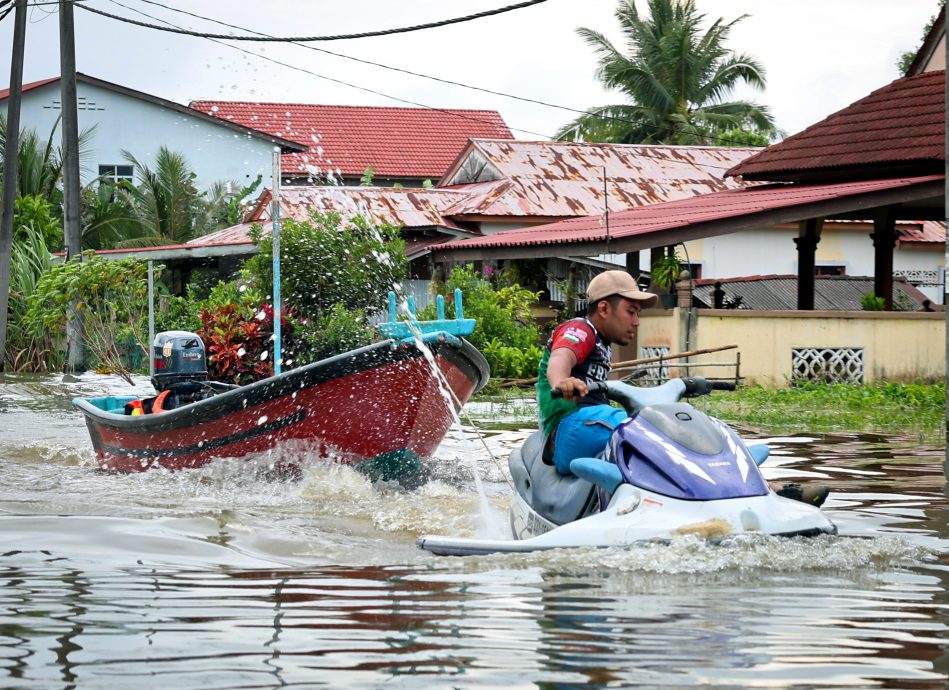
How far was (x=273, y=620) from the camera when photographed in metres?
4.80

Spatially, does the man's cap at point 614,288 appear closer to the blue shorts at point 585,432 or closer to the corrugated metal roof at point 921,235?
the blue shorts at point 585,432

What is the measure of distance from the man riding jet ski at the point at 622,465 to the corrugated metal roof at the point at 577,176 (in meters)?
21.1

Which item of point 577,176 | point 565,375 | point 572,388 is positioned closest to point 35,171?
point 577,176

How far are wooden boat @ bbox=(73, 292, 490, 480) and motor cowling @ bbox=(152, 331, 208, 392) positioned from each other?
469 mm

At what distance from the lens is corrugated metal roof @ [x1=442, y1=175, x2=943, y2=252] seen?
751 inches

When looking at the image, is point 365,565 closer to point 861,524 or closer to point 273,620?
point 273,620

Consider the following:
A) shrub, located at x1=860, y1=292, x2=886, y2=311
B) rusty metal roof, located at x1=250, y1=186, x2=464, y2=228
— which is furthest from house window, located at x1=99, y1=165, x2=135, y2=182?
shrub, located at x1=860, y1=292, x2=886, y2=311

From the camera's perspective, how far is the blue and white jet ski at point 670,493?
5.54 meters

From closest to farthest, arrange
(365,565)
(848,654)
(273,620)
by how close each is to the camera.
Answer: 1. (848,654)
2. (273,620)
3. (365,565)

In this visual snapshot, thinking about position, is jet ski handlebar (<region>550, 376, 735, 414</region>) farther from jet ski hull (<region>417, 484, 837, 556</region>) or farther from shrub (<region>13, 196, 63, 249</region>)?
shrub (<region>13, 196, 63, 249</region>)

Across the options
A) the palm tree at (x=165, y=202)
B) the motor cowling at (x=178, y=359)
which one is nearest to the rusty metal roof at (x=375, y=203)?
the palm tree at (x=165, y=202)

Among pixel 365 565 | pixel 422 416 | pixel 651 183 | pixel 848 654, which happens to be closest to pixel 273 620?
pixel 365 565

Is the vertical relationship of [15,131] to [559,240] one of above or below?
above

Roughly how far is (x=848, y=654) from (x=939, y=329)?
15.9 metres
